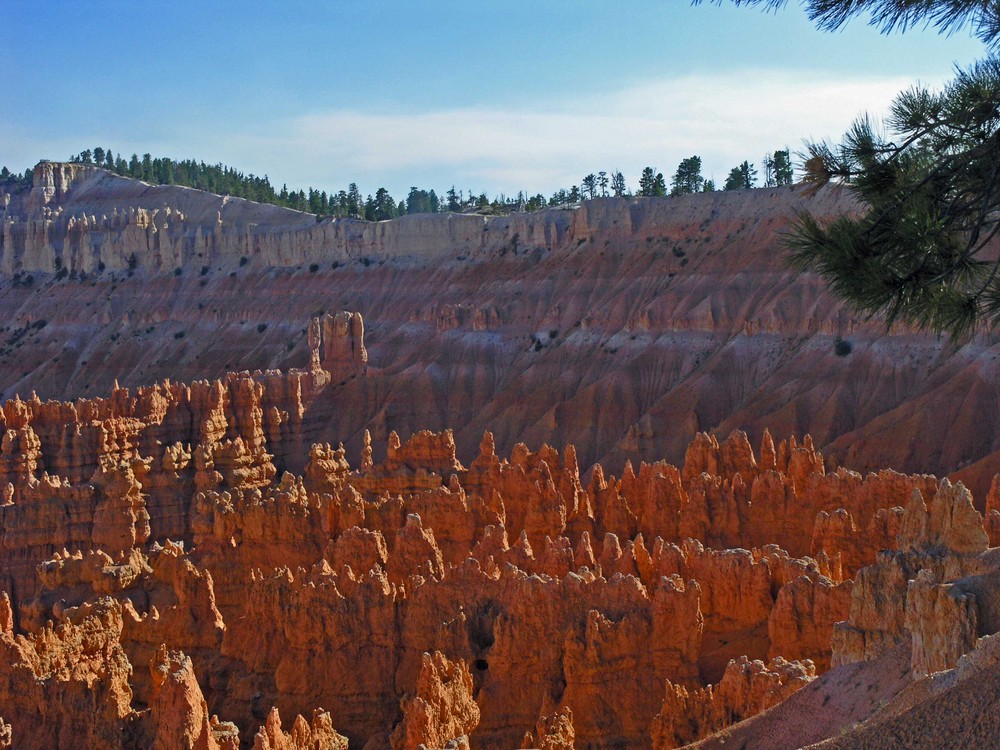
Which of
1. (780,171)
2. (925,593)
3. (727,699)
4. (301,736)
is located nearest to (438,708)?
(301,736)

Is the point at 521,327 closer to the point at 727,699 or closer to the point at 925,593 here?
the point at 727,699

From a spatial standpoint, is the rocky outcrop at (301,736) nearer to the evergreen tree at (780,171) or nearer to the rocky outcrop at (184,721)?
the rocky outcrop at (184,721)

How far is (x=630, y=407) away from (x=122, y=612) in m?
35.8

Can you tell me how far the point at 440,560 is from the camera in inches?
1206

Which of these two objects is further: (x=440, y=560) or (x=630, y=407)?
(x=630, y=407)

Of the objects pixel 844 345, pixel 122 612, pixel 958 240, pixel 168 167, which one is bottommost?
pixel 122 612

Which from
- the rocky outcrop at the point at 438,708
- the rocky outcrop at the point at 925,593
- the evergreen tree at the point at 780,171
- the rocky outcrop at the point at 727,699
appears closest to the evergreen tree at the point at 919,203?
the rocky outcrop at the point at 925,593

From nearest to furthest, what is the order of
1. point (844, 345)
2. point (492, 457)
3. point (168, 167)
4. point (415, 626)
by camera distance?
point (415, 626)
point (492, 457)
point (844, 345)
point (168, 167)

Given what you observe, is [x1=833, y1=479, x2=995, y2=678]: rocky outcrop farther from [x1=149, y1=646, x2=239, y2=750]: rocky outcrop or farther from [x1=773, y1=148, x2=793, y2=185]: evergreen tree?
[x1=773, y1=148, x2=793, y2=185]: evergreen tree

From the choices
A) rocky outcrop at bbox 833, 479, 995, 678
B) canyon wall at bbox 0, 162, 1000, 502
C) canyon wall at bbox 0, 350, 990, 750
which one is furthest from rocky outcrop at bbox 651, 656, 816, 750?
canyon wall at bbox 0, 162, 1000, 502

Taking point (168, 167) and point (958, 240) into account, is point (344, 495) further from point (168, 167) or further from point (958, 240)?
point (168, 167)

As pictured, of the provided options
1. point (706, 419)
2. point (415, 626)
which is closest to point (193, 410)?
point (706, 419)

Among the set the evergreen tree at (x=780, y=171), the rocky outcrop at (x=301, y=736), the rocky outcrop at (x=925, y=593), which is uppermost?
the evergreen tree at (x=780, y=171)

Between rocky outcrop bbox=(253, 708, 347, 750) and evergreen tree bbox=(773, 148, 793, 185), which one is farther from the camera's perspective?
evergreen tree bbox=(773, 148, 793, 185)
